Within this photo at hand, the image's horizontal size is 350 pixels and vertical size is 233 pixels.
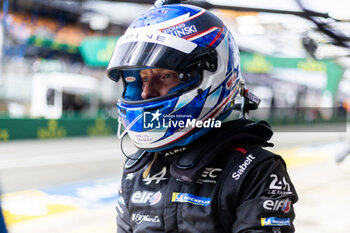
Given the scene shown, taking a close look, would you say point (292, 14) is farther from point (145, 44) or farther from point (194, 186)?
point (194, 186)

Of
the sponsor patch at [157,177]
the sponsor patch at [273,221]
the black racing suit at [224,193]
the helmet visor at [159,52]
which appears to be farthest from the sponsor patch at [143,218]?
the helmet visor at [159,52]

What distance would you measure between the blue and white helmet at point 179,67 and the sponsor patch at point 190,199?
0.20m

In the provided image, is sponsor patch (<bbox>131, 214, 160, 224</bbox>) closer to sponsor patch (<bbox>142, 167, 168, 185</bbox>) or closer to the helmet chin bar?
sponsor patch (<bbox>142, 167, 168, 185</bbox>)

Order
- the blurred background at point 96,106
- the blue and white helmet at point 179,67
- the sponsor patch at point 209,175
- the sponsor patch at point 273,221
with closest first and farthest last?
1. the sponsor patch at point 273,221
2. the sponsor patch at point 209,175
3. the blue and white helmet at point 179,67
4. the blurred background at point 96,106

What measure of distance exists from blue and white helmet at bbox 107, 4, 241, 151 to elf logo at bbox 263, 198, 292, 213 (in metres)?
0.35

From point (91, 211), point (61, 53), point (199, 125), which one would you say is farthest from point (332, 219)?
point (61, 53)

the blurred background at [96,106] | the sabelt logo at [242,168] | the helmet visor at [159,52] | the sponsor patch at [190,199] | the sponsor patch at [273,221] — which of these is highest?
the helmet visor at [159,52]

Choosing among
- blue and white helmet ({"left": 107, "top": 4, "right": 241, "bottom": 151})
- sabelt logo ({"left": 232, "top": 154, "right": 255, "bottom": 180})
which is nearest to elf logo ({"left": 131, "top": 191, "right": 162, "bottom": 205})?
blue and white helmet ({"left": 107, "top": 4, "right": 241, "bottom": 151})

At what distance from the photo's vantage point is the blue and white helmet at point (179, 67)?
1339mm

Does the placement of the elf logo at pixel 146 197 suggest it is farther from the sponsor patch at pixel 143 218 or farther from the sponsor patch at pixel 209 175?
the sponsor patch at pixel 209 175

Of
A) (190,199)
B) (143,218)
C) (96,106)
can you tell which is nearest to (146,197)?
(143,218)

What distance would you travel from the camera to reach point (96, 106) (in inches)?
708

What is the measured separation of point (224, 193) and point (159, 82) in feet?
1.58

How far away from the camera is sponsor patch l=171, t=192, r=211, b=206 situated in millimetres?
1183
